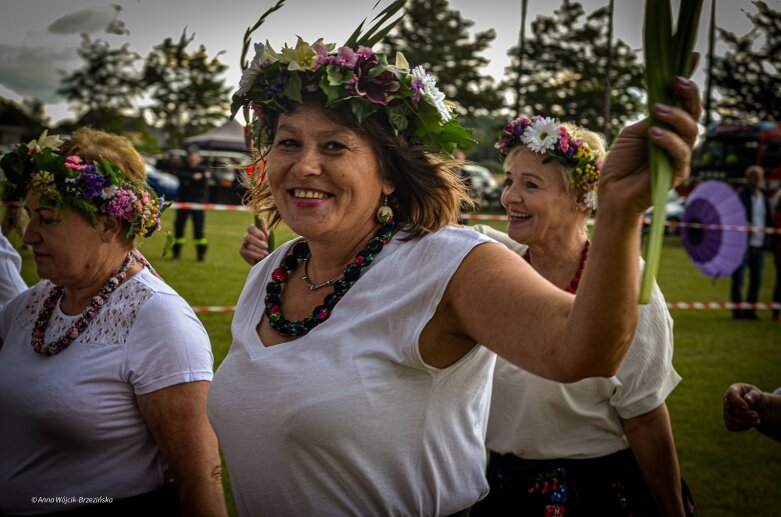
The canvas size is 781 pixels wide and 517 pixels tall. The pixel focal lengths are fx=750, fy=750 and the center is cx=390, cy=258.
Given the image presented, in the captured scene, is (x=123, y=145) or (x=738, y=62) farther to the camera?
(x=738, y=62)

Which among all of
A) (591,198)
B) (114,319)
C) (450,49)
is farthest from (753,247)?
(450,49)

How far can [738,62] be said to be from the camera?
30750mm

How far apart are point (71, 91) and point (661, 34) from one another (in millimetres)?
35564

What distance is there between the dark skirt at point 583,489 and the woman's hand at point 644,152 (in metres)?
1.81

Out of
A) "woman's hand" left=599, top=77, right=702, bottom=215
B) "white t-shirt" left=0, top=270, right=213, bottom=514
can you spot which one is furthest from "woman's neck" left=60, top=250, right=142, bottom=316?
"woman's hand" left=599, top=77, right=702, bottom=215

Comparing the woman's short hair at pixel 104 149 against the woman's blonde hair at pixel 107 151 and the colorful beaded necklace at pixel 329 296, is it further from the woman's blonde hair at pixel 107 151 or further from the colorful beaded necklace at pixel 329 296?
the colorful beaded necklace at pixel 329 296

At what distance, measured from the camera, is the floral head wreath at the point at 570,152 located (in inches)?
135

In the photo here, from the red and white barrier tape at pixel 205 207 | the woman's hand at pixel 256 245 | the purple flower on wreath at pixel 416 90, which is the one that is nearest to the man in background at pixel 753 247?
the red and white barrier tape at pixel 205 207

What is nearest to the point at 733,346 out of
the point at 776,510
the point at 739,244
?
the point at 739,244

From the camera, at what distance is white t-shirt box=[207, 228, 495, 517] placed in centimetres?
190

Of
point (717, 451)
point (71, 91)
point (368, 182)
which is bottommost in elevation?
point (717, 451)

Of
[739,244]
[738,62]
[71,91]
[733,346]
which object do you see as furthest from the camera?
[71,91]

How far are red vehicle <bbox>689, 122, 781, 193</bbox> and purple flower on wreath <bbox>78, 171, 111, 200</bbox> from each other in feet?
77.8

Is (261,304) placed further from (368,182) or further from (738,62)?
(738,62)
